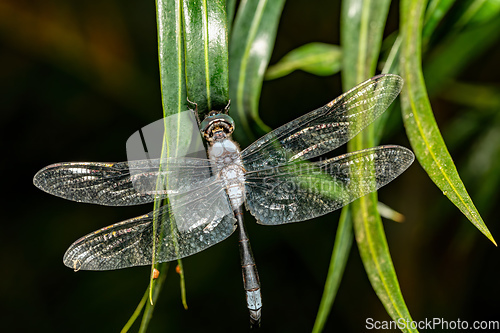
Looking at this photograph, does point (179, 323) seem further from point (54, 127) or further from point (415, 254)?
point (415, 254)

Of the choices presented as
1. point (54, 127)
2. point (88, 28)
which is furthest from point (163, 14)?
point (54, 127)

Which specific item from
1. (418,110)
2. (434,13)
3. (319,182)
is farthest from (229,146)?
(434,13)

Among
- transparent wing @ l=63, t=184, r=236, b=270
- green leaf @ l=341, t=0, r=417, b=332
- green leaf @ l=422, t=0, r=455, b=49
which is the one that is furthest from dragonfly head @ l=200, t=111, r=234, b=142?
green leaf @ l=422, t=0, r=455, b=49

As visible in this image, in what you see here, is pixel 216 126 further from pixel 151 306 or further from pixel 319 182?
pixel 151 306

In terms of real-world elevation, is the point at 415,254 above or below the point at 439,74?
below

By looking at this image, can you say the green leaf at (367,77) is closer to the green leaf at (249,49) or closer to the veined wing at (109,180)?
the green leaf at (249,49)

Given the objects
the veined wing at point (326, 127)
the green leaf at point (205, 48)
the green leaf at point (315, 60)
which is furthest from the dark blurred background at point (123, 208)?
the green leaf at point (205, 48)
